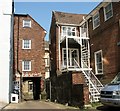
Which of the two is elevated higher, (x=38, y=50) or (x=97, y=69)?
(x=38, y=50)

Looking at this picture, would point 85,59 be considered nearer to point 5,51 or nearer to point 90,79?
point 90,79

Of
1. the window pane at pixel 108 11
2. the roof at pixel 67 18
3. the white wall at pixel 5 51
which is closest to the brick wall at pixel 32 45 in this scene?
the roof at pixel 67 18

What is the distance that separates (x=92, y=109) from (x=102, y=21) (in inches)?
367

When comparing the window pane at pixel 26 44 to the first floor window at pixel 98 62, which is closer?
the first floor window at pixel 98 62

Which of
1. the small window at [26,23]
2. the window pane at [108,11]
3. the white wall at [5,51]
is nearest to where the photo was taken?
the window pane at [108,11]

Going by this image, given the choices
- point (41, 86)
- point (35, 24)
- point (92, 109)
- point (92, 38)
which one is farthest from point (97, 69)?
point (35, 24)

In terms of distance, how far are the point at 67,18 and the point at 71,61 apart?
603 centimetres

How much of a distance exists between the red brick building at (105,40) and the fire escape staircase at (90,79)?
0.46 m

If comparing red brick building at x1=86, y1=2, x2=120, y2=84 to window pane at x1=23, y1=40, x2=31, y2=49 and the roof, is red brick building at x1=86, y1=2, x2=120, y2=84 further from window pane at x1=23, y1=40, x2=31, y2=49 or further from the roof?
window pane at x1=23, y1=40, x2=31, y2=49

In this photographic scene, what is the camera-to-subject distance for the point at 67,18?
3061 centimetres

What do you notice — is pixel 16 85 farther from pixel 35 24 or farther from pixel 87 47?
pixel 87 47

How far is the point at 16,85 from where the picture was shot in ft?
107

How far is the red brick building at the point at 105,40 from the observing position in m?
18.8

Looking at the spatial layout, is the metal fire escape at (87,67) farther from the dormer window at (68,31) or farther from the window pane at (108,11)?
the window pane at (108,11)
